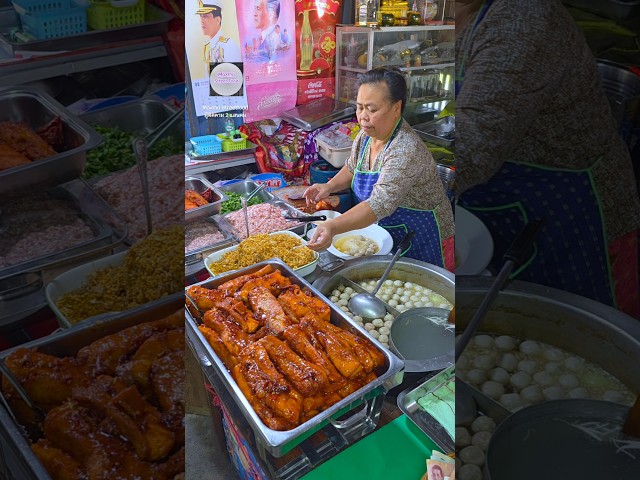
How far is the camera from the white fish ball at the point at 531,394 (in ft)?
1.60

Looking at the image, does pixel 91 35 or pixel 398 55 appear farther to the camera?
pixel 398 55

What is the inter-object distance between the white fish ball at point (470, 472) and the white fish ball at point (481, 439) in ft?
0.07

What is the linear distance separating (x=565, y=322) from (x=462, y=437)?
0.47ft

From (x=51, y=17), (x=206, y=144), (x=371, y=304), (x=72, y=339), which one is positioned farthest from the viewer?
(x=371, y=304)

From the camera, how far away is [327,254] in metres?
1.07

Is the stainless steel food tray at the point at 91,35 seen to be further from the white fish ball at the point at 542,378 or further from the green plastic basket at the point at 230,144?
the white fish ball at the point at 542,378

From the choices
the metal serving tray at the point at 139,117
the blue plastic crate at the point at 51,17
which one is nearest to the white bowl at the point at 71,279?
the metal serving tray at the point at 139,117

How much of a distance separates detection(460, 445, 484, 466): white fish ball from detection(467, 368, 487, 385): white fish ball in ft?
0.19

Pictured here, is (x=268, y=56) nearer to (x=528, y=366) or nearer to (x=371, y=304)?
(x=371, y=304)

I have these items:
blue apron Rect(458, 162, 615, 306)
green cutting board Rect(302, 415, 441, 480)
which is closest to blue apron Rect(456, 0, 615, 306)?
blue apron Rect(458, 162, 615, 306)

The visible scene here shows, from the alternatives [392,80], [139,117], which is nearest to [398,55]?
[392,80]

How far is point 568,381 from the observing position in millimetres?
490

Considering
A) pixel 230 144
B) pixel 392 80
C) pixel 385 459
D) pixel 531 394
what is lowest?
pixel 385 459

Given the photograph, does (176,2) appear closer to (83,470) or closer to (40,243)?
(40,243)
